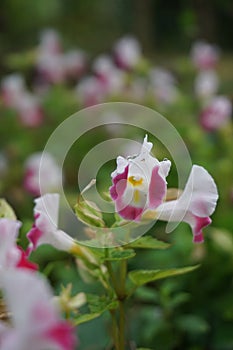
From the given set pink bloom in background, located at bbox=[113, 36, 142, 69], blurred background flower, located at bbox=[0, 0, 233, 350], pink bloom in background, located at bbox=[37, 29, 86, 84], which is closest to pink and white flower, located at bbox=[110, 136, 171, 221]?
blurred background flower, located at bbox=[0, 0, 233, 350]

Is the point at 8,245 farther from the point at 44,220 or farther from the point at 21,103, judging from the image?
the point at 21,103

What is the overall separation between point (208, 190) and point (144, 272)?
9cm

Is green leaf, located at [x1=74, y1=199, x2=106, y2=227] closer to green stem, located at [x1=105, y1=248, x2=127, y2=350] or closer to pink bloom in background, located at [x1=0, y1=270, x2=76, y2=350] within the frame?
green stem, located at [x1=105, y1=248, x2=127, y2=350]

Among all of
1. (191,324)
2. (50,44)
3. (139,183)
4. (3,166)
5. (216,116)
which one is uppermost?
(50,44)

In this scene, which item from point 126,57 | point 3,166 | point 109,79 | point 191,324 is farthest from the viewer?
point 126,57

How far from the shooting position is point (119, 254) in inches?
23.6

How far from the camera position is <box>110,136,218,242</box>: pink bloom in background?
540 millimetres

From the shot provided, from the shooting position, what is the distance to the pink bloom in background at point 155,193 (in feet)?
1.77

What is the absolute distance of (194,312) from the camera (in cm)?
128

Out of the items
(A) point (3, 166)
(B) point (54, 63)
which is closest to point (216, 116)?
(A) point (3, 166)

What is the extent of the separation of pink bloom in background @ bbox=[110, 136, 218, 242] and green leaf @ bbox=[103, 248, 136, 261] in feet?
0.10

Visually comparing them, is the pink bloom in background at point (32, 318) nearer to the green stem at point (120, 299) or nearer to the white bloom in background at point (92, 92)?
the green stem at point (120, 299)

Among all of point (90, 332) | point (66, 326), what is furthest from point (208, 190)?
point (90, 332)

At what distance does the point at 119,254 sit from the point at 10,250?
0.12 meters
